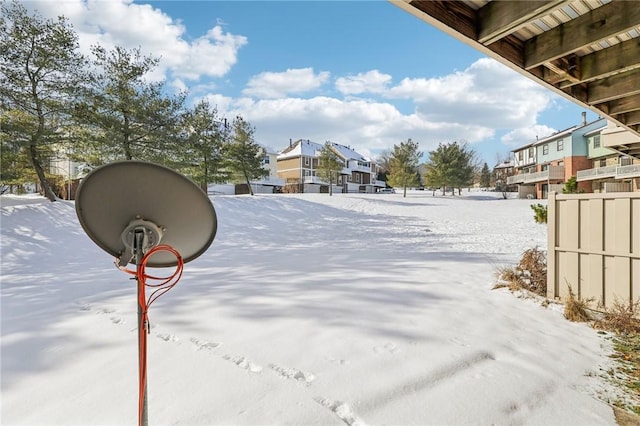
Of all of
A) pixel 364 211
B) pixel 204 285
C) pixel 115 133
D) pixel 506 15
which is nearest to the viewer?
pixel 506 15

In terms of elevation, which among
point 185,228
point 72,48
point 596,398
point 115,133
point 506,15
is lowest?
point 596,398

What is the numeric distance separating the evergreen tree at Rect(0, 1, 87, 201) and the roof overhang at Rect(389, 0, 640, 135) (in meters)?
14.2

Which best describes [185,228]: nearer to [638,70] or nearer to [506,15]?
[506,15]

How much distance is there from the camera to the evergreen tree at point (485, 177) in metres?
51.0

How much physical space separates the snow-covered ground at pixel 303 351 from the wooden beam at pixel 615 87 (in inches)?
104

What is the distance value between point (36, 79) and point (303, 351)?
15.0 metres

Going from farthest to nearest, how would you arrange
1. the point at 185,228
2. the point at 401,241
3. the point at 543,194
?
the point at 543,194 < the point at 401,241 < the point at 185,228

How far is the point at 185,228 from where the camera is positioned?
69.4 inches

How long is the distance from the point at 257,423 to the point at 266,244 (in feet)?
28.3

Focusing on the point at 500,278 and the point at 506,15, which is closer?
the point at 506,15

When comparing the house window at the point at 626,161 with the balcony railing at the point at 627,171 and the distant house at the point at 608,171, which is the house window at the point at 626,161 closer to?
the distant house at the point at 608,171

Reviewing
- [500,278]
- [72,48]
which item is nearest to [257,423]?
[500,278]

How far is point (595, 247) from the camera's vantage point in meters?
3.87

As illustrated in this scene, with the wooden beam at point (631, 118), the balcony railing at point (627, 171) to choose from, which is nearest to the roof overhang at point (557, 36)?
the wooden beam at point (631, 118)
